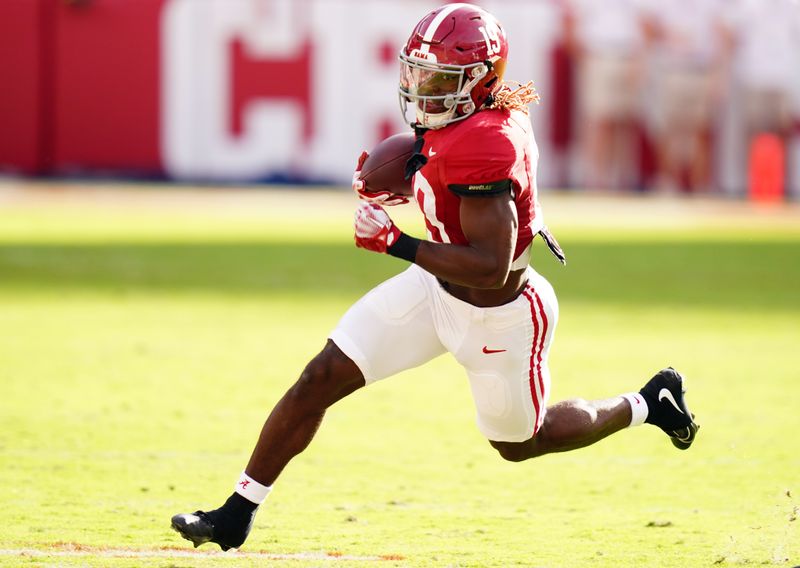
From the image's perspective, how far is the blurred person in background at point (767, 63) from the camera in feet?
66.0

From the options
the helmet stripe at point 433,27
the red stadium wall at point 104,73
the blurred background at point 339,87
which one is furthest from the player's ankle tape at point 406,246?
the red stadium wall at point 104,73

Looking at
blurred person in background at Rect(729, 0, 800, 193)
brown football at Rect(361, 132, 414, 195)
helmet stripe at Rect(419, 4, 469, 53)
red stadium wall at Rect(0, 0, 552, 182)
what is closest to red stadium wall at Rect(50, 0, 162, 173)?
red stadium wall at Rect(0, 0, 552, 182)

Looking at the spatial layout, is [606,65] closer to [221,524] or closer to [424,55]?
[424,55]

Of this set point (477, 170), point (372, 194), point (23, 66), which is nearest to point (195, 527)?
point (372, 194)

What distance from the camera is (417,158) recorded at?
4527mm

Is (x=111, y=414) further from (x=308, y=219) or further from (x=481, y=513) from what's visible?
(x=308, y=219)

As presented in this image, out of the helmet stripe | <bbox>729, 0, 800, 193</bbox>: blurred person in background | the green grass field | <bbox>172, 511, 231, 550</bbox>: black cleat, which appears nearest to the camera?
<bbox>172, 511, 231, 550</bbox>: black cleat

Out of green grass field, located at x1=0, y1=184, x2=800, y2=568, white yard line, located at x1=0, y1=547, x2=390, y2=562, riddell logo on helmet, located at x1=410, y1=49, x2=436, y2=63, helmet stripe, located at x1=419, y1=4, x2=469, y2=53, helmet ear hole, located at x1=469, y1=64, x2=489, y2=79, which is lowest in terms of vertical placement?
green grass field, located at x1=0, y1=184, x2=800, y2=568

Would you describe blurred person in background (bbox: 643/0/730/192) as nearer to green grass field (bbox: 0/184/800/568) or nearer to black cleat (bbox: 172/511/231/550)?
green grass field (bbox: 0/184/800/568)

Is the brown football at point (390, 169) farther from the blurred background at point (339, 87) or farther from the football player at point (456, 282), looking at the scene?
the blurred background at point (339, 87)

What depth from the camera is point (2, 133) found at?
1970 cm

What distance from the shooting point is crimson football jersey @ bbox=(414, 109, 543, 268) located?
168 inches

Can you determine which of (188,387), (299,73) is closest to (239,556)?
→ (188,387)

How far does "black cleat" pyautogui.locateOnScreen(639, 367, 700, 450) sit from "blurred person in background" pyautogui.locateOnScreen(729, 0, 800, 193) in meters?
16.1
